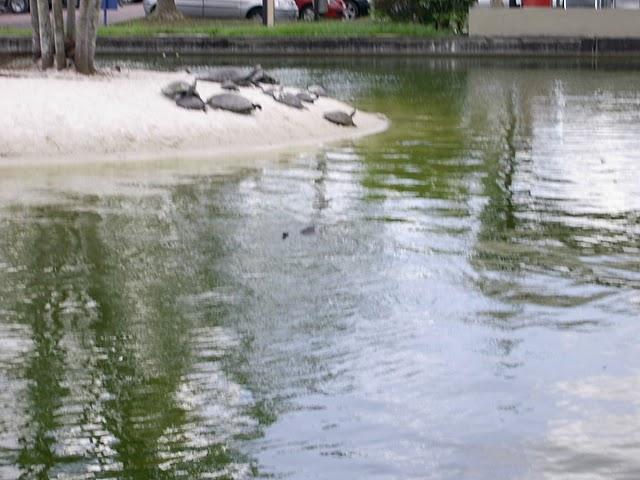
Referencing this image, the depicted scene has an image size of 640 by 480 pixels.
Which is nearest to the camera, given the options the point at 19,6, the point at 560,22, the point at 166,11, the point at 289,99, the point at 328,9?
the point at 289,99

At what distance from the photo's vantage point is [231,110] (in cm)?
1614

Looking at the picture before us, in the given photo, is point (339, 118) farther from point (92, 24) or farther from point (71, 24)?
point (71, 24)

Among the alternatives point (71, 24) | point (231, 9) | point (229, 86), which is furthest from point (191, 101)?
point (231, 9)

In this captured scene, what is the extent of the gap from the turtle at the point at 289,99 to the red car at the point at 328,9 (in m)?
24.9

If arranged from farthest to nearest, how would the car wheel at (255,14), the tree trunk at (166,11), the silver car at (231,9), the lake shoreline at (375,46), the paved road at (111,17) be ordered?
the car wheel at (255,14)
the silver car at (231,9)
the paved road at (111,17)
the tree trunk at (166,11)
the lake shoreline at (375,46)

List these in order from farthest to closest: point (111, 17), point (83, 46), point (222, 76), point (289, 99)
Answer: point (111, 17) → point (83, 46) → point (222, 76) → point (289, 99)

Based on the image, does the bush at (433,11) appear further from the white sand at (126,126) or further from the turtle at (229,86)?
the white sand at (126,126)

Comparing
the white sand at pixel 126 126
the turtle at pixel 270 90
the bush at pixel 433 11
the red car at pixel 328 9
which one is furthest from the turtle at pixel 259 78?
the red car at pixel 328 9

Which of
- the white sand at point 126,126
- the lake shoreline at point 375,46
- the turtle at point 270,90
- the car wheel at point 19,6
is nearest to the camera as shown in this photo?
the white sand at point 126,126

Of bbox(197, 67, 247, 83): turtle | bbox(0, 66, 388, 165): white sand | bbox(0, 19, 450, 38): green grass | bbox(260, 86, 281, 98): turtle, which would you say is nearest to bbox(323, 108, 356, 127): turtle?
bbox(0, 66, 388, 165): white sand

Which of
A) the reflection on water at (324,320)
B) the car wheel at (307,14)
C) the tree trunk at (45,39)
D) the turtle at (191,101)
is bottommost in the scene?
the reflection on water at (324,320)

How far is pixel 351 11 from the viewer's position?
4241 centimetres

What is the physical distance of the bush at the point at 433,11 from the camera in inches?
1341

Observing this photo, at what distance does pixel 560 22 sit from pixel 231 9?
11499mm
